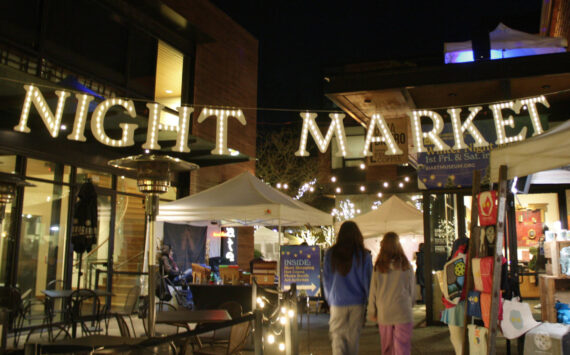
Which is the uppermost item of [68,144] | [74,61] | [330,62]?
[330,62]

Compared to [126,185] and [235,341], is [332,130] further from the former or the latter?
[126,185]

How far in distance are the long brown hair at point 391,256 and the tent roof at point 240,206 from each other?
10.6 feet

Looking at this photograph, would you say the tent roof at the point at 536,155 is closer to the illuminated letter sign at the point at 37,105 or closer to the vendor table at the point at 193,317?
the vendor table at the point at 193,317

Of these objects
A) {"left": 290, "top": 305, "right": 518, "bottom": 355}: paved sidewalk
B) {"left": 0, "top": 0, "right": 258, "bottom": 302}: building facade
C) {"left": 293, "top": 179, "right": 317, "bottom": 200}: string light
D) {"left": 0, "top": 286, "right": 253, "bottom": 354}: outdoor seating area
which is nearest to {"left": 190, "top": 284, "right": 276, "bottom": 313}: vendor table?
{"left": 0, "top": 286, "right": 253, "bottom": 354}: outdoor seating area

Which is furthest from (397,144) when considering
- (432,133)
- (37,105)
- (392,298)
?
(37,105)

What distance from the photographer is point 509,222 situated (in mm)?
10320

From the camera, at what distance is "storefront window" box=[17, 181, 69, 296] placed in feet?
33.2

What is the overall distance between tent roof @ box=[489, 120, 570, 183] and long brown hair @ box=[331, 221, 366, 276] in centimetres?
155

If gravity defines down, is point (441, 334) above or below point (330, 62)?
below

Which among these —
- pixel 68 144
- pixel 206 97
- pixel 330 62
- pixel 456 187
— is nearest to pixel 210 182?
pixel 206 97

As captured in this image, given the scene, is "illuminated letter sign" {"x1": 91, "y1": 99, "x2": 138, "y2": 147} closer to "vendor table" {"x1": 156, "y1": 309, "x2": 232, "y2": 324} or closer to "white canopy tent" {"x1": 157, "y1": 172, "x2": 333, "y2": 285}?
"white canopy tent" {"x1": 157, "y1": 172, "x2": 333, "y2": 285}

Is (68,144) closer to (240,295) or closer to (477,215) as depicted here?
(240,295)

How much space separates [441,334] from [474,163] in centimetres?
324

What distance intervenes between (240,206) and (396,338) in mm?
4067
